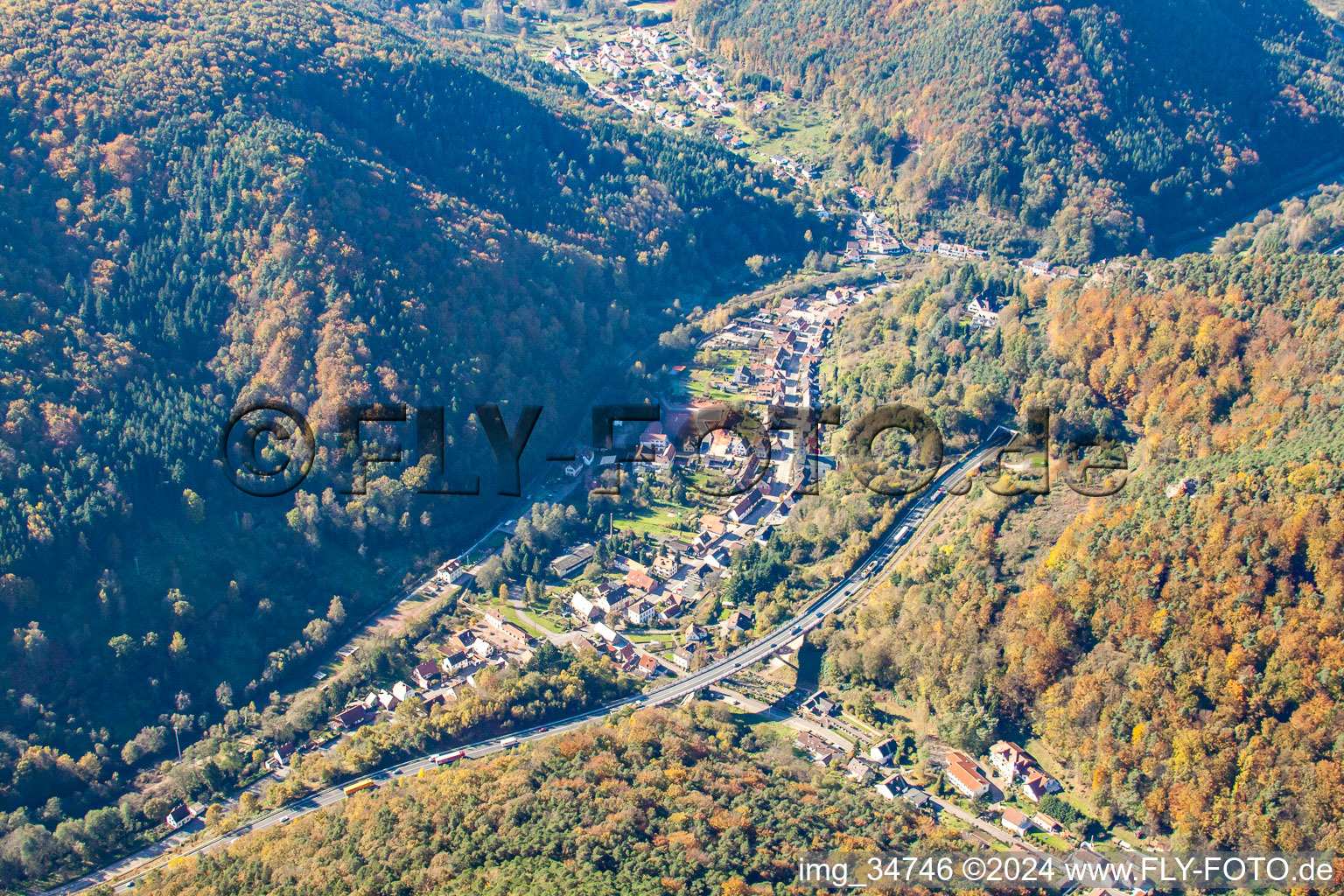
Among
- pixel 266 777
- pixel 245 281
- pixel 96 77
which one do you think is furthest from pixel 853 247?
pixel 266 777

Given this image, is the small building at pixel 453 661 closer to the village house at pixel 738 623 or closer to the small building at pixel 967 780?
the village house at pixel 738 623

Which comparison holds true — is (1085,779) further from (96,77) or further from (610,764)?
(96,77)

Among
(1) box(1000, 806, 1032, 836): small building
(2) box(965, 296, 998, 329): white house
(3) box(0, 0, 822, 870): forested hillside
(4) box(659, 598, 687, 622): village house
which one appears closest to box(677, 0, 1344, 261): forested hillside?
(2) box(965, 296, 998, 329): white house

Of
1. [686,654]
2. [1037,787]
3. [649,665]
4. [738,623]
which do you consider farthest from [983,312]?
[1037,787]

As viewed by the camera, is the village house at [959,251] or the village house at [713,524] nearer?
the village house at [713,524]

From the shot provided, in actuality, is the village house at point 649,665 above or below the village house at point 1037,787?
above

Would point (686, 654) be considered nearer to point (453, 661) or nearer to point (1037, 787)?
point (453, 661)

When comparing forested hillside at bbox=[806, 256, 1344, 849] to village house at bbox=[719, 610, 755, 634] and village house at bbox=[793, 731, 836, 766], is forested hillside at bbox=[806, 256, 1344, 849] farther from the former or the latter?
village house at bbox=[719, 610, 755, 634]

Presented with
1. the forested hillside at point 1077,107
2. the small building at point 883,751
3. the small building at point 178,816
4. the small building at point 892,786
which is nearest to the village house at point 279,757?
the small building at point 178,816
